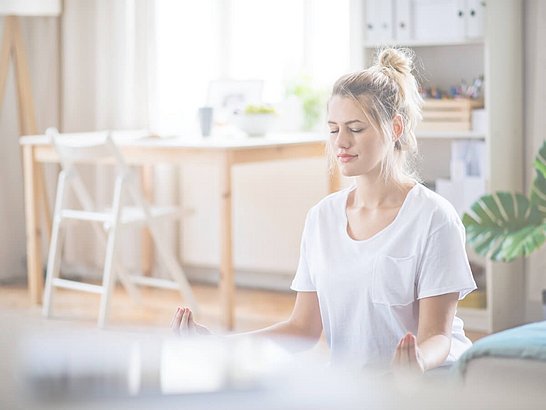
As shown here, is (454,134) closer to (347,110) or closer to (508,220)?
(508,220)

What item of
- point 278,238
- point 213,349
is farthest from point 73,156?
point 213,349

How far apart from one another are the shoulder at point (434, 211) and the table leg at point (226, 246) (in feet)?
7.07

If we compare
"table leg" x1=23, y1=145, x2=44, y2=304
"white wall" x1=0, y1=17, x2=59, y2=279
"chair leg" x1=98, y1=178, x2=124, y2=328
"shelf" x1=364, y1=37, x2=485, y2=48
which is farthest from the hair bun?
"white wall" x1=0, y1=17, x2=59, y2=279

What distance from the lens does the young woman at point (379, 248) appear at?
5.06 ft

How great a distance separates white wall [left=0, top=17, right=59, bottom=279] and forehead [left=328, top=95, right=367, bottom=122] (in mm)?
3679

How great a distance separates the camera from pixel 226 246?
3.84 metres

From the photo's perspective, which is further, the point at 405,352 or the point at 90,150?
the point at 90,150

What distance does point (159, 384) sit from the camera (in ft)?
0.78

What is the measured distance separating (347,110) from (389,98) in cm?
8

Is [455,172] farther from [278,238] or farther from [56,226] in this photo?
[56,226]

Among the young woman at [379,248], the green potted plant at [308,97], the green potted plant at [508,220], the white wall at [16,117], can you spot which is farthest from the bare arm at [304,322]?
the white wall at [16,117]

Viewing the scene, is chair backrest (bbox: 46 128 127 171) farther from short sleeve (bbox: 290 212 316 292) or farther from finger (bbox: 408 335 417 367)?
finger (bbox: 408 335 417 367)

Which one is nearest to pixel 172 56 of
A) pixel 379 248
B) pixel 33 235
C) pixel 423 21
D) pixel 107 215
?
pixel 33 235

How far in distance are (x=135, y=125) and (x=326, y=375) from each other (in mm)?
4688
